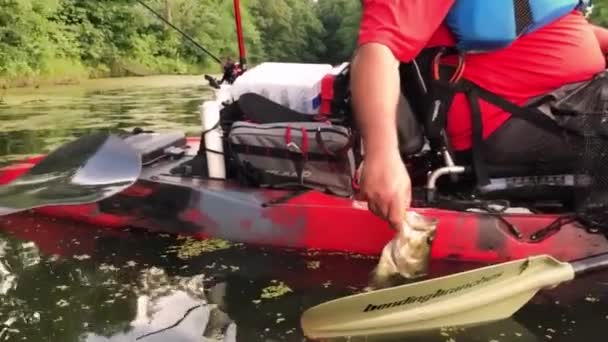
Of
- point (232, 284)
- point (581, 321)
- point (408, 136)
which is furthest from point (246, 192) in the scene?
point (581, 321)

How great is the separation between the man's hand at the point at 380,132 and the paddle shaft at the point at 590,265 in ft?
1.92

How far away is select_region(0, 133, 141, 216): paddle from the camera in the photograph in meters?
2.80

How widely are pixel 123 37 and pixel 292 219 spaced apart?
19.5m

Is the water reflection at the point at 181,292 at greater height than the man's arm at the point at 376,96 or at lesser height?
lesser

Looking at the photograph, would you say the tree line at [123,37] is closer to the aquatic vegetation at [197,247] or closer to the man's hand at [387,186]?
the aquatic vegetation at [197,247]

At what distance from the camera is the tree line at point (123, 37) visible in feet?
49.4

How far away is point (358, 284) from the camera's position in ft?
8.02

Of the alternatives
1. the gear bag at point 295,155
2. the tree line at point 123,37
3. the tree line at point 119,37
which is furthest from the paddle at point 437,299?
the tree line at point 119,37

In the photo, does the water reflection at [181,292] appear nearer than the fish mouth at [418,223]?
No

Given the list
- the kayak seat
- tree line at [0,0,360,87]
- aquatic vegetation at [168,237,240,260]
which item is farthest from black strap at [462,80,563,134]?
tree line at [0,0,360,87]

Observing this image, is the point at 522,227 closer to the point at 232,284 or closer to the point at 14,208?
the point at 232,284

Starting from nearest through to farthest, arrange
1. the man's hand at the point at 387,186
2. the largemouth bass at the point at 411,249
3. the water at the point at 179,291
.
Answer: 1. the man's hand at the point at 387,186
2. the largemouth bass at the point at 411,249
3. the water at the point at 179,291

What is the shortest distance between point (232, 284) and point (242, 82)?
0.94m

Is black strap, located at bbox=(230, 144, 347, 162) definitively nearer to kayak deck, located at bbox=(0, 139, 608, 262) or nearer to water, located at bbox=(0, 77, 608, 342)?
kayak deck, located at bbox=(0, 139, 608, 262)
